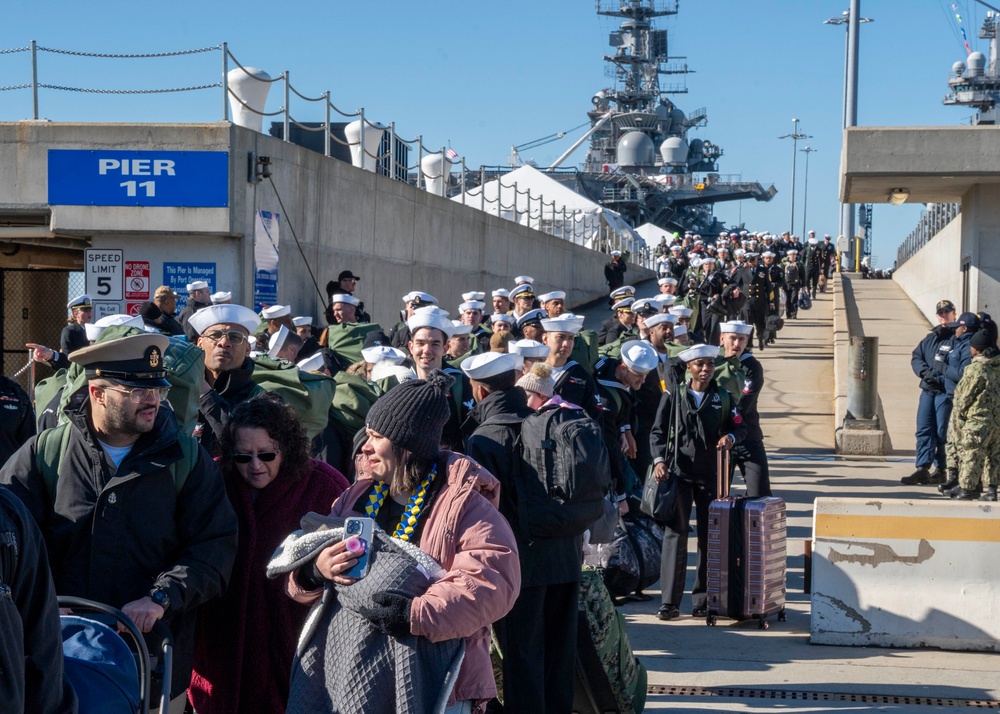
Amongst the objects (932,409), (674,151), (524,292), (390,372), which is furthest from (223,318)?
(674,151)

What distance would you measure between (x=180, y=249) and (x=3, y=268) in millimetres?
5470

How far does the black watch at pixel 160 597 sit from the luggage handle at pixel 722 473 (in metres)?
5.11

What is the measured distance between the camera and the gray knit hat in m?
3.97

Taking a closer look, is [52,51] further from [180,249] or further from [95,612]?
[95,612]

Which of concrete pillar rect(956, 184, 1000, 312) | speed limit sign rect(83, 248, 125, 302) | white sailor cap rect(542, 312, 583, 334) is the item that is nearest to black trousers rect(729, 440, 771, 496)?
white sailor cap rect(542, 312, 583, 334)

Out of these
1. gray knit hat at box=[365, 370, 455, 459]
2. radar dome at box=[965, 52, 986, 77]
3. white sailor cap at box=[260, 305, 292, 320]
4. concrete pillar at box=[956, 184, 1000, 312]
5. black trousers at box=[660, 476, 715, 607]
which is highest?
radar dome at box=[965, 52, 986, 77]

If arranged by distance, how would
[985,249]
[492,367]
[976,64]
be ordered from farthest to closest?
[976,64], [985,249], [492,367]

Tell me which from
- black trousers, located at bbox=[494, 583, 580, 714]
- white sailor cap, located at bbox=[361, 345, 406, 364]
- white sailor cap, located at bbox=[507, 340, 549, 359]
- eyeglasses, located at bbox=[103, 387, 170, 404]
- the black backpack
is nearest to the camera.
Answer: eyeglasses, located at bbox=[103, 387, 170, 404]

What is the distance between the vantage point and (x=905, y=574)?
7.71 m

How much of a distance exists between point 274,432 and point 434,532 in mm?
1017

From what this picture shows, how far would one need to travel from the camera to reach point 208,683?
464 cm

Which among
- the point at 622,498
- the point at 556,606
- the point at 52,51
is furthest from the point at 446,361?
the point at 52,51

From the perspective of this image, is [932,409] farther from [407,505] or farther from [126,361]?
[126,361]

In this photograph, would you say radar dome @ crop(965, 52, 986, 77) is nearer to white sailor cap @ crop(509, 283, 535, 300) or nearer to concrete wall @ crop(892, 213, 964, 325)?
concrete wall @ crop(892, 213, 964, 325)
